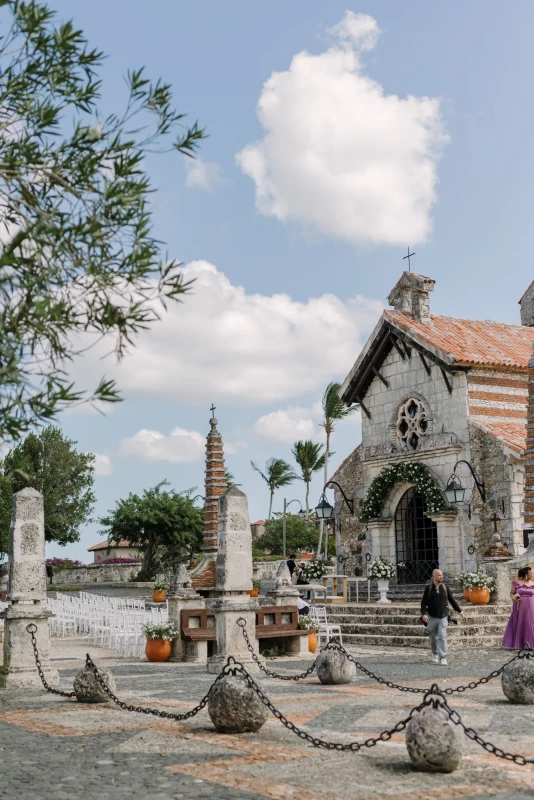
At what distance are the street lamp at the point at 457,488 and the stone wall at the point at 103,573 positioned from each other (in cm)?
2231

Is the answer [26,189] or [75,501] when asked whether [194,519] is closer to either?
[75,501]

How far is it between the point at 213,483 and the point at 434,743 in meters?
18.7

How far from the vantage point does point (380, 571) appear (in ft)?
76.5

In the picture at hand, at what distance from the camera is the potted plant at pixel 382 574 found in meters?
23.3

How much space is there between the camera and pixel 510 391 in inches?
931

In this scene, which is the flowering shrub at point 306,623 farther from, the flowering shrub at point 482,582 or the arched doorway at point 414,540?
the arched doorway at point 414,540

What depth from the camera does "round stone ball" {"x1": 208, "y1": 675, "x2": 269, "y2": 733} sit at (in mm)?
8203

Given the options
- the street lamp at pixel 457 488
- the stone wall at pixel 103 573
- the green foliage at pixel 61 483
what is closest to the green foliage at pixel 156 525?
the stone wall at pixel 103 573

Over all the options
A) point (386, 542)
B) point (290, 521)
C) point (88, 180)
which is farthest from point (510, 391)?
point (290, 521)

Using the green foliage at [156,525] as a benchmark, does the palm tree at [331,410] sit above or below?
above

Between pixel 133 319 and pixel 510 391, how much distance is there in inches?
757

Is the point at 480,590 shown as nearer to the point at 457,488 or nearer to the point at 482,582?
the point at 482,582

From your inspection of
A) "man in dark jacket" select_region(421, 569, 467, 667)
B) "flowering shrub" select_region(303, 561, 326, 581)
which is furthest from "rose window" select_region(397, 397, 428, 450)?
"man in dark jacket" select_region(421, 569, 467, 667)

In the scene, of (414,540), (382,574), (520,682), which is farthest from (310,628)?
(414,540)
